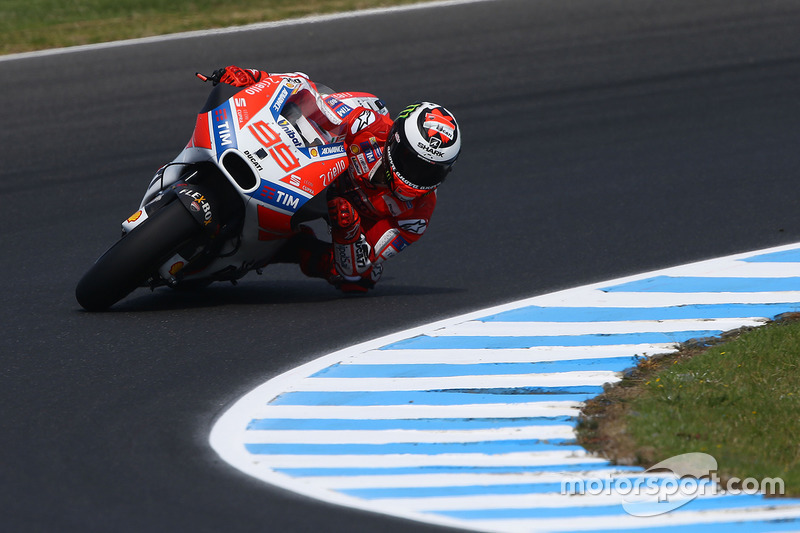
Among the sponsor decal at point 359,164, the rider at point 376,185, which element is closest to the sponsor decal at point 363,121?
the rider at point 376,185

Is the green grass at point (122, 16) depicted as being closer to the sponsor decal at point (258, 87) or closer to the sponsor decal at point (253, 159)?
the sponsor decal at point (258, 87)

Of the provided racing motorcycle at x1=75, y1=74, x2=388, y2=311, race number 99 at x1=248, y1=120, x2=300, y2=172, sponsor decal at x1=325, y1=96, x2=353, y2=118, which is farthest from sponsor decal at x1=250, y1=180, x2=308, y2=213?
sponsor decal at x1=325, y1=96, x2=353, y2=118

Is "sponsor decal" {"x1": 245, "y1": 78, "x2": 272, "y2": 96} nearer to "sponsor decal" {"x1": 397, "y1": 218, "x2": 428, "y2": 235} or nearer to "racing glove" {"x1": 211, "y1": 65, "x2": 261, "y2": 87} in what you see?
"racing glove" {"x1": 211, "y1": 65, "x2": 261, "y2": 87}

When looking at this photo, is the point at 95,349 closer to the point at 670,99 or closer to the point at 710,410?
the point at 710,410

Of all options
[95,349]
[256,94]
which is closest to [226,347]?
[95,349]

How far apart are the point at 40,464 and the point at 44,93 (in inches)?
320

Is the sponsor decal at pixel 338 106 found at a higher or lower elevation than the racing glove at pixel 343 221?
higher

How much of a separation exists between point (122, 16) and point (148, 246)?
9.35 meters

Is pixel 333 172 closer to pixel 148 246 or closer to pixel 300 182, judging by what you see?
pixel 300 182

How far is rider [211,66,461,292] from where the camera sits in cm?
776

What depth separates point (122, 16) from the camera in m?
15.8

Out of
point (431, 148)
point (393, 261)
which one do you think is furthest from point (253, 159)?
point (393, 261)

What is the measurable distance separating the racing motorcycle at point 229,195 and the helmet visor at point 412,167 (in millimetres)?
342

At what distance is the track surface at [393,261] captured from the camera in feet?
18.1
